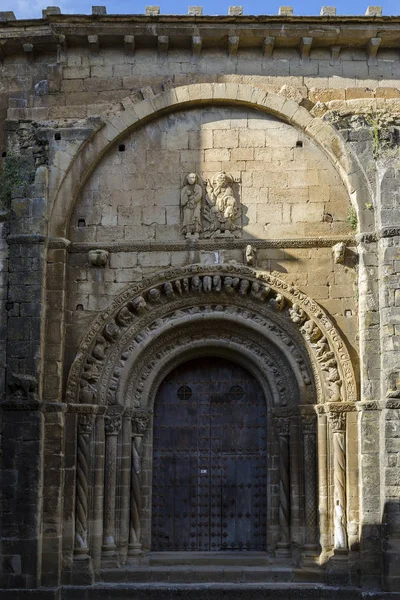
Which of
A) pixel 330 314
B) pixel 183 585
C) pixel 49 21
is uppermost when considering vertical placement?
pixel 49 21

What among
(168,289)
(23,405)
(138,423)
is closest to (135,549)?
(138,423)

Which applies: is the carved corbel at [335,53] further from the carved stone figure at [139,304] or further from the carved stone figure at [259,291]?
the carved stone figure at [139,304]

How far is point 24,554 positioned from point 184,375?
11.2 ft

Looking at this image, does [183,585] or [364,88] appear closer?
[183,585]

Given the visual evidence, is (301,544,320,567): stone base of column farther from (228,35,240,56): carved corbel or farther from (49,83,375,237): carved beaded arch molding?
(228,35,240,56): carved corbel

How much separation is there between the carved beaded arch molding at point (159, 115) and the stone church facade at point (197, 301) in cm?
3

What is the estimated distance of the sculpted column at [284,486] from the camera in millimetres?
12383

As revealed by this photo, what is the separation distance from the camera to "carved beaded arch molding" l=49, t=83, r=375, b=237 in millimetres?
12938

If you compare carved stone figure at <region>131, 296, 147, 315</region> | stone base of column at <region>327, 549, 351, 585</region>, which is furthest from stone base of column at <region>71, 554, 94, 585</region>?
carved stone figure at <region>131, 296, 147, 315</region>

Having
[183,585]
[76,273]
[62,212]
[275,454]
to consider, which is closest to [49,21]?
[62,212]

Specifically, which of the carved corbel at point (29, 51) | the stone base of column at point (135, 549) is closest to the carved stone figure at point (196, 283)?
the stone base of column at point (135, 549)

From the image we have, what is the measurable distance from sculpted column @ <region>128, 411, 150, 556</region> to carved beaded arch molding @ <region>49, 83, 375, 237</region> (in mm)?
2953

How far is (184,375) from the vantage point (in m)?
13.2

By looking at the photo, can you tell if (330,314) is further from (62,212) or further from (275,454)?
(62,212)
